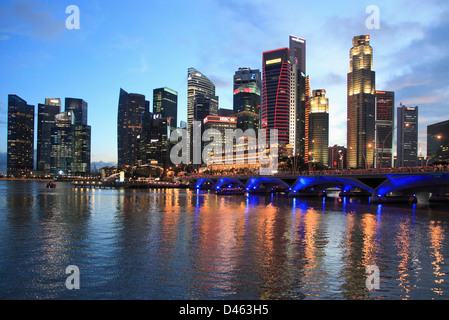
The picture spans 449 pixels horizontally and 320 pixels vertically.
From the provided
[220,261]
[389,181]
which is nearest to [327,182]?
[389,181]

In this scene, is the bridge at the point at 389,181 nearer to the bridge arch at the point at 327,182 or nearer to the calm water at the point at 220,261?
the bridge arch at the point at 327,182

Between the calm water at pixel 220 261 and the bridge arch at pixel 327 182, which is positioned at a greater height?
the bridge arch at pixel 327 182

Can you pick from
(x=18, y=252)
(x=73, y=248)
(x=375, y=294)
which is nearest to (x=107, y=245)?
(x=73, y=248)

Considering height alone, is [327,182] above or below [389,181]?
below

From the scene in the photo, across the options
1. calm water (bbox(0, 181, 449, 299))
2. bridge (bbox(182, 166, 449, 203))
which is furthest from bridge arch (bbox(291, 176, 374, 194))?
calm water (bbox(0, 181, 449, 299))

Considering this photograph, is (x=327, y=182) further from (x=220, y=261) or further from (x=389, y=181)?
(x=220, y=261)

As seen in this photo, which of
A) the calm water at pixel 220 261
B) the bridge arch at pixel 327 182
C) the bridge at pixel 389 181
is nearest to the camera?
the calm water at pixel 220 261

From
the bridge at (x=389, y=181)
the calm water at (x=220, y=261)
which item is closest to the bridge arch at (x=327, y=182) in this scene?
the bridge at (x=389, y=181)

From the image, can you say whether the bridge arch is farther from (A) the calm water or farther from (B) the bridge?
(A) the calm water

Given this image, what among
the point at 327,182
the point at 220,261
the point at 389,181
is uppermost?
the point at 389,181

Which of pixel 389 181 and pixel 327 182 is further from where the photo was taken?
pixel 327 182
